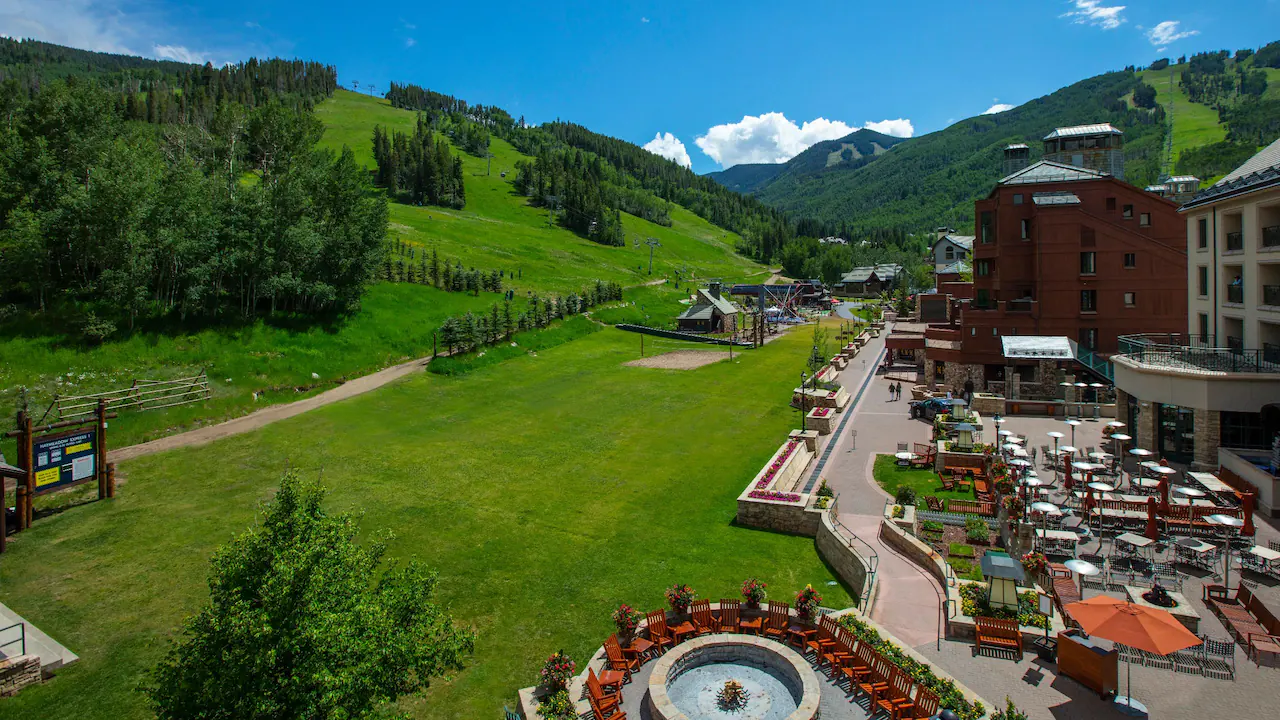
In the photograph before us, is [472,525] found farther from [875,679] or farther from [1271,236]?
[1271,236]

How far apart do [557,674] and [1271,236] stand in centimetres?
3286

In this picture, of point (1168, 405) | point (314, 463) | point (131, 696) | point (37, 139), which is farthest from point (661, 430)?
point (37, 139)

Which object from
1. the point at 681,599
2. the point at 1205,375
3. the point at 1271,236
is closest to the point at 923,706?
the point at 681,599

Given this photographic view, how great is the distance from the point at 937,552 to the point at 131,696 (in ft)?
73.8

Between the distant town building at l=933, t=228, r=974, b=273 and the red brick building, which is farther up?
the distant town building at l=933, t=228, r=974, b=273

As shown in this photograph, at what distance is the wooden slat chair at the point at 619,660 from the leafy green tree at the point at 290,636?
544 cm

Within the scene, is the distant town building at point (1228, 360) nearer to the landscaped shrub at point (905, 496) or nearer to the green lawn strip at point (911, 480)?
the green lawn strip at point (911, 480)

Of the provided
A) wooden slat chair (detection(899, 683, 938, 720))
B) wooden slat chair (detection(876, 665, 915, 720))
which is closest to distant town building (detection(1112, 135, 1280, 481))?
wooden slat chair (detection(876, 665, 915, 720))

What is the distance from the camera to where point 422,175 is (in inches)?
5871

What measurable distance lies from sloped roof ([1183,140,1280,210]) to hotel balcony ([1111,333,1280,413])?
263 inches

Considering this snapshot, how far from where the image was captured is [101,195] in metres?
40.8

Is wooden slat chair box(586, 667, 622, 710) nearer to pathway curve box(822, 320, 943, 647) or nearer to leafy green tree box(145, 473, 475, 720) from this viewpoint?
leafy green tree box(145, 473, 475, 720)

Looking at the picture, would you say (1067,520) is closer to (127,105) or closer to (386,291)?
(386,291)

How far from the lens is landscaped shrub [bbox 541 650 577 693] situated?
14.4 m
